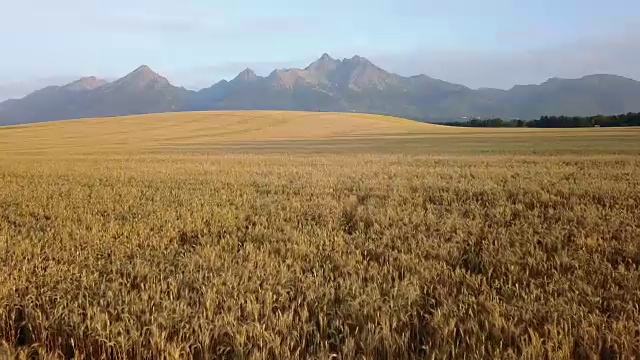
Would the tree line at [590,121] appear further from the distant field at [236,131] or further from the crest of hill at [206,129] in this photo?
the crest of hill at [206,129]

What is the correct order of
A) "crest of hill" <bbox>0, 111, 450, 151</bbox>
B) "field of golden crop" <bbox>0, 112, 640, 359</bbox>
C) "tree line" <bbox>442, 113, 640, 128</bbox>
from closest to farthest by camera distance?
"field of golden crop" <bbox>0, 112, 640, 359</bbox>, "crest of hill" <bbox>0, 111, 450, 151</bbox>, "tree line" <bbox>442, 113, 640, 128</bbox>

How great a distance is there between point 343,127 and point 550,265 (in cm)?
6715

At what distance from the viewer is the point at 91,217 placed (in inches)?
335

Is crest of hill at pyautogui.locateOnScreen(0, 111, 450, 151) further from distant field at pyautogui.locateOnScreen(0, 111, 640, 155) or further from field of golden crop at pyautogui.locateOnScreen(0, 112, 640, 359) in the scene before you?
field of golden crop at pyautogui.locateOnScreen(0, 112, 640, 359)

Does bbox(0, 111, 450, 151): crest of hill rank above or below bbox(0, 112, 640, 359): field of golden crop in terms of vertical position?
above

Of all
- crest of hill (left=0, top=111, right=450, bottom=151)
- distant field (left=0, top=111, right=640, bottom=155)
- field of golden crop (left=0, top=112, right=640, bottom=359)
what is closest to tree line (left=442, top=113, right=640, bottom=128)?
distant field (left=0, top=111, right=640, bottom=155)

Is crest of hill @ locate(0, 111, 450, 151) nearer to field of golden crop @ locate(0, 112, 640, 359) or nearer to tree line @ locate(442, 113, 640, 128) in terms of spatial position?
tree line @ locate(442, 113, 640, 128)

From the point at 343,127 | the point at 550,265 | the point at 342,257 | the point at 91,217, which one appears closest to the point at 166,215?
the point at 91,217

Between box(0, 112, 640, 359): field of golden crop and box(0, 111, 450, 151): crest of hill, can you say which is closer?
box(0, 112, 640, 359): field of golden crop

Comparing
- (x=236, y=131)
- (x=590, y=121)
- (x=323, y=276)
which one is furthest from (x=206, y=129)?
(x=590, y=121)

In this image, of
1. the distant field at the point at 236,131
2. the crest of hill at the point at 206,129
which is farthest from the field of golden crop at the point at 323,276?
the crest of hill at the point at 206,129

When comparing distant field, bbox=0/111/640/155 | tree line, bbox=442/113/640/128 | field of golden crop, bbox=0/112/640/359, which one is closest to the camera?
field of golden crop, bbox=0/112/640/359

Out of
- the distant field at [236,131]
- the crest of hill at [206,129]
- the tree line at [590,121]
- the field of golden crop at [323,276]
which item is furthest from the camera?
the tree line at [590,121]

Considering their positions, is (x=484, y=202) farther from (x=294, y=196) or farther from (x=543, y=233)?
(x=294, y=196)
